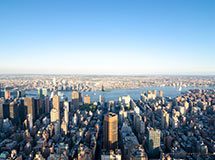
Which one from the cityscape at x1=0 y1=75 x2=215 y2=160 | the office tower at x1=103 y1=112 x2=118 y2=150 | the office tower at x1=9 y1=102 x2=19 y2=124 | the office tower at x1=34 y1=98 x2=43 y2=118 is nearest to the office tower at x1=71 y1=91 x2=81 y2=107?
the cityscape at x1=0 y1=75 x2=215 y2=160

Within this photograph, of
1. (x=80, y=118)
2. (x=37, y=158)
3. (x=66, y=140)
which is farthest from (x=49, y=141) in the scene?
(x=80, y=118)

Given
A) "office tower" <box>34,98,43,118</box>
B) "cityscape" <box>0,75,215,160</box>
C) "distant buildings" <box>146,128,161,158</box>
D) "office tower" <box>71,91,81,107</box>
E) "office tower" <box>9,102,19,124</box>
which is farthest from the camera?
"office tower" <box>71,91,81,107</box>

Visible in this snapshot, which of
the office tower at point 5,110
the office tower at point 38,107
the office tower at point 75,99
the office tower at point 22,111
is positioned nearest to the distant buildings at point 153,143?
the office tower at point 22,111

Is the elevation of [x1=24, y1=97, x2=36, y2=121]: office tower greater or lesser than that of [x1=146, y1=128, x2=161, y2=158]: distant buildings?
greater

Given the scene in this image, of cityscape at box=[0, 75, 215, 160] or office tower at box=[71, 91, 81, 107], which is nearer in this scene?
cityscape at box=[0, 75, 215, 160]

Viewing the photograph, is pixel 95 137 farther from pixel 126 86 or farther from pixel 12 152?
pixel 126 86

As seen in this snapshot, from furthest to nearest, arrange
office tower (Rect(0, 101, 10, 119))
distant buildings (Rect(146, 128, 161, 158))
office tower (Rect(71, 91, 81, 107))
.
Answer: office tower (Rect(71, 91, 81, 107))
office tower (Rect(0, 101, 10, 119))
distant buildings (Rect(146, 128, 161, 158))

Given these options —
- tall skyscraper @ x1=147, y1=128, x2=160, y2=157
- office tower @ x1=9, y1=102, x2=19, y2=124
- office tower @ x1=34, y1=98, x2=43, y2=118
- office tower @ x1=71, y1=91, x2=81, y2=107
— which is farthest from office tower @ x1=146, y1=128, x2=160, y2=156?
office tower @ x1=71, y1=91, x2=81, y2=107

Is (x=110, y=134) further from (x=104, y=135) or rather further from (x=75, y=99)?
(x=75, y=99)

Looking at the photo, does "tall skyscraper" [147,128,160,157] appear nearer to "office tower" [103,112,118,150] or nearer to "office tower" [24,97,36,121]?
"office tower" [103,112,118,150]

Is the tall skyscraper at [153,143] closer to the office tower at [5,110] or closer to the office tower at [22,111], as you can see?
the office tower at [22,111]

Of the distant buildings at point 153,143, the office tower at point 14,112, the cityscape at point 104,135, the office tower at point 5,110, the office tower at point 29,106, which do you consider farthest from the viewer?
the office tower at point 29,106

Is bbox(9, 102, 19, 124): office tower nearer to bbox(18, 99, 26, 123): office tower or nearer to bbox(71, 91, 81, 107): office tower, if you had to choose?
bbox(18, 99, 26, 123): office tower

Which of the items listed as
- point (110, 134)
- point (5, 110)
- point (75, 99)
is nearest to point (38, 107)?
point (5, 110)
